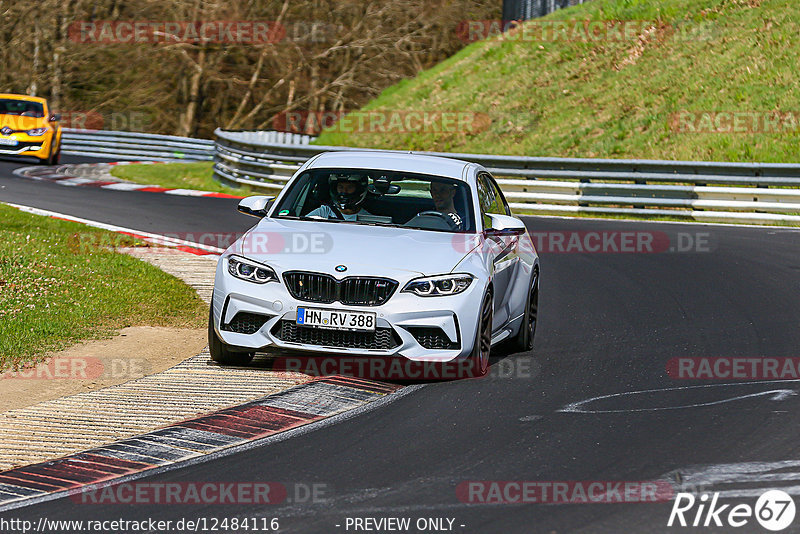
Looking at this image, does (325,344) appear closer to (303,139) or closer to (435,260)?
(435,260)

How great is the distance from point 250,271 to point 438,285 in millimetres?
1299

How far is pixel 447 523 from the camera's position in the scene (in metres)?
5.30

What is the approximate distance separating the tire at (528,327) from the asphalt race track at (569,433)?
132 millimetres

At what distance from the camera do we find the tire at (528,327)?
972 cm

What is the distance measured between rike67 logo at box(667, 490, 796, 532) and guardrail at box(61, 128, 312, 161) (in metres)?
31.8

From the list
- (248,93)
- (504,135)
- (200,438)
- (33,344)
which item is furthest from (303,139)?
(200,438)

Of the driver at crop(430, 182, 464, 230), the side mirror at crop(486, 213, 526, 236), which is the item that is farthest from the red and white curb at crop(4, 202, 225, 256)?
the side mirror at crop(486, 213, 526, 236)

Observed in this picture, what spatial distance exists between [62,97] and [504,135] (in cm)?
2199

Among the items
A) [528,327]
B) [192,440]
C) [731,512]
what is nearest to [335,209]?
[528,327]

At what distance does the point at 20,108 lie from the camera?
28438 mm
